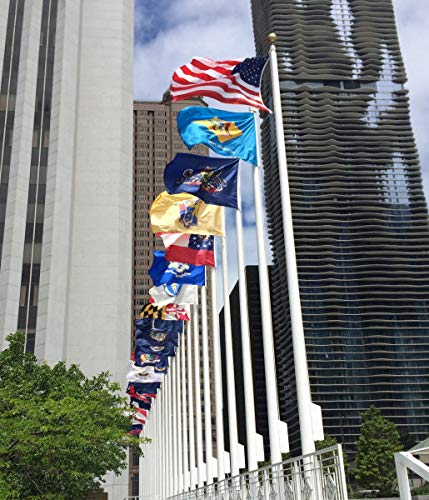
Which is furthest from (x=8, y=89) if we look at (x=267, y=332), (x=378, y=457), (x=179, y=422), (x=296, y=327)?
(x=296, y=327)

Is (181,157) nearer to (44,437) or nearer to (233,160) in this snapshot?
(233,160)

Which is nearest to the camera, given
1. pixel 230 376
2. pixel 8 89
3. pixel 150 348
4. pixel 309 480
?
pixel 309 480

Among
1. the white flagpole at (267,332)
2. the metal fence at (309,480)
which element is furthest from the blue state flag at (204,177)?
the metal fence at (309,480)

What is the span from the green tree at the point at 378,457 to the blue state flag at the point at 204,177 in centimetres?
6490

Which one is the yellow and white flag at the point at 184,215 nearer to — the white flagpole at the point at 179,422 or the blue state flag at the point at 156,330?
the blue state flag at the point at 156,330

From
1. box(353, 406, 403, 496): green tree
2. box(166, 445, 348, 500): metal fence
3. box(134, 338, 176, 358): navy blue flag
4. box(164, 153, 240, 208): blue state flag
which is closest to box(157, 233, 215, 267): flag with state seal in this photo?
box(164, 153, 240, 208): blue state flag

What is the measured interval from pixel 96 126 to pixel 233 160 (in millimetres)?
68361

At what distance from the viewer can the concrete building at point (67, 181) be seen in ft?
246

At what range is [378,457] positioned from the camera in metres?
82.1

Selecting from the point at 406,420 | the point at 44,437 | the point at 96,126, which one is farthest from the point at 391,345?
the point at 44,437

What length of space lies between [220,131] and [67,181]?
62.9 meters

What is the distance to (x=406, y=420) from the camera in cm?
17188

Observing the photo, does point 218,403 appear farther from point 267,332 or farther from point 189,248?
point 267,332

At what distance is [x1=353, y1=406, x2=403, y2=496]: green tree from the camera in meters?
80.4
